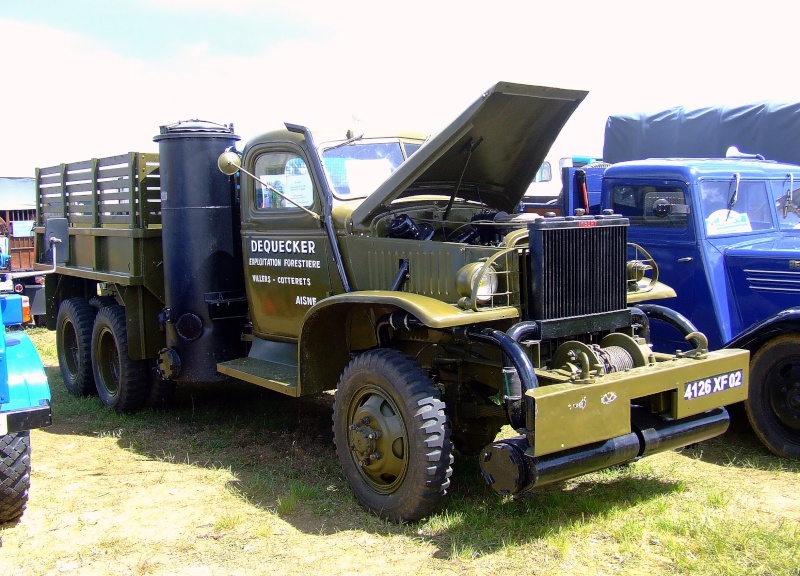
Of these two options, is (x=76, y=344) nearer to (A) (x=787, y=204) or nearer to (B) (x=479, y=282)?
(B) (x=479, y=282)

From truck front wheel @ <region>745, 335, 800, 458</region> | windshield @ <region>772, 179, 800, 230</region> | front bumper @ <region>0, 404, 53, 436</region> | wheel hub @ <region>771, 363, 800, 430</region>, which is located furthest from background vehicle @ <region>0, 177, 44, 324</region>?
windshield @ <region>772, 179, 800, 230</region>

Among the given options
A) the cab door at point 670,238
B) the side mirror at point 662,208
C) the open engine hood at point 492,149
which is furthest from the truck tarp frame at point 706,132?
the open engine hood at point 492,149

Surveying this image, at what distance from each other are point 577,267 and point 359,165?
1.74 m

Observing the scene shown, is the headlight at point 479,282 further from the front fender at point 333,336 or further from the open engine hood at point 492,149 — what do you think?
the open engine hood at point 492,149

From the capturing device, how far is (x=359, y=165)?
17.7ft

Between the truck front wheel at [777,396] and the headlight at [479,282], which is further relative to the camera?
the truck front wheel at [777,396]

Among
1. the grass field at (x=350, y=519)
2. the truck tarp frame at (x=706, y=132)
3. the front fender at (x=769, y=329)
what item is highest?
the truck tarp frame at (x=706, y=132)

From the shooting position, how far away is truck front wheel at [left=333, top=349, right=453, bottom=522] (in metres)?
4.09

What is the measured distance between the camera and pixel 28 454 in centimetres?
435

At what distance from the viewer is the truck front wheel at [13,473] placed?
13.8ft

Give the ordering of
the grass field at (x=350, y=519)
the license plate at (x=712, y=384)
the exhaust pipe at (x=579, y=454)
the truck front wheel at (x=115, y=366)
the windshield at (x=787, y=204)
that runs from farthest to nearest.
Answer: the truck front wheel at (x=115, y=366), the windshield at (x=787, y=204), the license plate at (x=712, y=384), the grass field at (x=350, y=519), the exhaust pipe at (x=579, y=454)

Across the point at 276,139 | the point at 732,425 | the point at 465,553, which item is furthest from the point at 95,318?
the point at 732,425

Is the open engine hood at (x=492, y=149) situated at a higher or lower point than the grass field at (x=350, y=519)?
higher

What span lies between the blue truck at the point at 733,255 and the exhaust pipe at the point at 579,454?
1.30 meters
